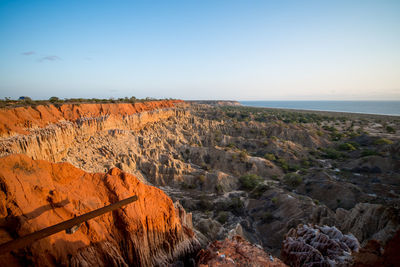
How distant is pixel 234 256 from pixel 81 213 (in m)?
5.22

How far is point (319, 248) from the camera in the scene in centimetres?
704

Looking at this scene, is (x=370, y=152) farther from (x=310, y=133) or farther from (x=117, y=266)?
(x=117, y=266)

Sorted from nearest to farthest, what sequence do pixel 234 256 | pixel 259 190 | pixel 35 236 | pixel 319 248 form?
pixel 35 236
pixel 234 256
pixel 319 248
pixel 259 190

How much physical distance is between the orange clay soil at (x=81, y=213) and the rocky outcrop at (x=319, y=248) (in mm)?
4042

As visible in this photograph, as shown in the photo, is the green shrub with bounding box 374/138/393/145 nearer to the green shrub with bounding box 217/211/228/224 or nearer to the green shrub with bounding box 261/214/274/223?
the green shrub with bounding box 261/214/274/223

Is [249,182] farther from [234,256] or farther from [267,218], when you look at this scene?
[234,256]

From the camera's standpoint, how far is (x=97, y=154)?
1786cm

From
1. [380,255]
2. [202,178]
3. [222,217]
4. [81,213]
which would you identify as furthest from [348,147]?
[81,213]

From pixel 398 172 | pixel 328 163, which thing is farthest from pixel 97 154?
pixel 398 172

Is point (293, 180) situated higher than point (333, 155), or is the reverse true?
point (333, 155)

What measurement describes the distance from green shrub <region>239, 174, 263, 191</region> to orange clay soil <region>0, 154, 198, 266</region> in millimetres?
13406

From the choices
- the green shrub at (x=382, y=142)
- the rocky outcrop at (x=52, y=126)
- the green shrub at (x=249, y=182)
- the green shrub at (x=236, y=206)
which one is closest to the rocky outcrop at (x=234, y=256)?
the green shrub at (x=236, y=206)

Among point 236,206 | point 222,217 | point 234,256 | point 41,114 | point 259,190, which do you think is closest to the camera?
point 234,256

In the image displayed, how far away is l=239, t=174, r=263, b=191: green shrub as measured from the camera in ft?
64.0
